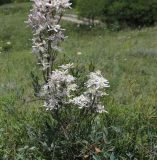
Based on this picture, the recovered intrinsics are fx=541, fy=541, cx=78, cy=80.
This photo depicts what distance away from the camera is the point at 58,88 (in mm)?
5285

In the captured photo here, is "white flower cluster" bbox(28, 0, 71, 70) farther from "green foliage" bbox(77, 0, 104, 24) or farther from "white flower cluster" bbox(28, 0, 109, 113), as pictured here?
"green foliage" bbox(77, 0, 104, 24)

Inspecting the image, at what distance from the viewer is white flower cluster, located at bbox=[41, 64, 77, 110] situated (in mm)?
5211

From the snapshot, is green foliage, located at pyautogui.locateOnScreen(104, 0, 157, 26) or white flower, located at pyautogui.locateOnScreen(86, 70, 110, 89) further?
green foliage, located at pyautogui.locateOnScreen(104, 0, 157, 26)

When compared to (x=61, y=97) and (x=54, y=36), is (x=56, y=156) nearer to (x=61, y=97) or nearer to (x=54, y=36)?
(x=61, y=97)

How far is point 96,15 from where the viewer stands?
4166 centimetres

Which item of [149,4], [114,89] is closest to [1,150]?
[114,89]

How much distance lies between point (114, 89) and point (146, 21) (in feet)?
102

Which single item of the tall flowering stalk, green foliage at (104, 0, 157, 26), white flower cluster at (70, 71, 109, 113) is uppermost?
the tall flowering stalk

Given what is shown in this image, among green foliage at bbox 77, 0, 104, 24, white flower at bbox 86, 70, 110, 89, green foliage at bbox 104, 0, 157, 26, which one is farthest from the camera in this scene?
green foliage at bbox 77, 0, 104, 24

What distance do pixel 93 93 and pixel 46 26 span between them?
2.62 feet

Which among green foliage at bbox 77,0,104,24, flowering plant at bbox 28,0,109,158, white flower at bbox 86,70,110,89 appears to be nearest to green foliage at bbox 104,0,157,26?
green foliage at bbox 77,0,104,24

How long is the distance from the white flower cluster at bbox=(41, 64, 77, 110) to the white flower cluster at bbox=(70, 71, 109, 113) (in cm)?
14

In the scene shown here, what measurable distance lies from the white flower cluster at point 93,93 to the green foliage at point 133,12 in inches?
1383

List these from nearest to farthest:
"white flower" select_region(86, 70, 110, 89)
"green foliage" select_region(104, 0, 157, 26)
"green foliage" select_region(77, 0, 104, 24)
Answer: "white flower" select_region(86, 70, 110, 89) < "green foliage" select_region(104, 0, 157, 26) < "green foliage" select_region(77, 0, 104, 24)
